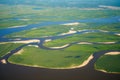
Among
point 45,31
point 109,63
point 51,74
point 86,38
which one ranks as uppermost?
point 45,31

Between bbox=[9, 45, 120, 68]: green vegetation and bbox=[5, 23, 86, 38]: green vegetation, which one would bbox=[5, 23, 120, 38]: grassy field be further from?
bbox=[9, 45, 120, 68]: green vegetation

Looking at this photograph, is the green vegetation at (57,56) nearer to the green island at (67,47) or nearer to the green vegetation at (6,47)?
the green island at (67,47)

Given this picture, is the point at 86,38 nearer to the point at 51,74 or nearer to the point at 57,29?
the point at 57,29

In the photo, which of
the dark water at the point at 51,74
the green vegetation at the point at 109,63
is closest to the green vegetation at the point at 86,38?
the green vegetation at the point at 109,63

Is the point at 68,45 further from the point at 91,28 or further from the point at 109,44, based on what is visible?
the point at 91,28

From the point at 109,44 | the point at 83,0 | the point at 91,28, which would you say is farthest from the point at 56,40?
the point at 83,0

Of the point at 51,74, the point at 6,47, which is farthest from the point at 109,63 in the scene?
the point at 6,47
